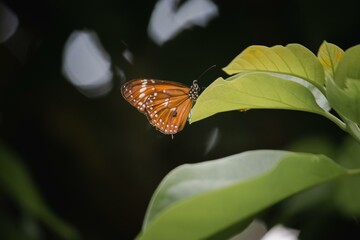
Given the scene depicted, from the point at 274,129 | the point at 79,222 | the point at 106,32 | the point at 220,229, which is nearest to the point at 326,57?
the point at 220,229

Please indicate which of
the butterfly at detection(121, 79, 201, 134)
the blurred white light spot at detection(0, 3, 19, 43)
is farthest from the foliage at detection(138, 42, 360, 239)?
the blurred white light spot at detection(0, 3, 19, 43)

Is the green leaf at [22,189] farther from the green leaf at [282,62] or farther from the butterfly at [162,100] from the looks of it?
the green leaf at [282,62]

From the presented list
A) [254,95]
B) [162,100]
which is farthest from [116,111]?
[254,95]

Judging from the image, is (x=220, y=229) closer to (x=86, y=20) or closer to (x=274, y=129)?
(x=274, y=129)

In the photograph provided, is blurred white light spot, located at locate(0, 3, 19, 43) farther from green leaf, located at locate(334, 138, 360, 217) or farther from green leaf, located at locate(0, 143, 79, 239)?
green leaf, located at locate(334, 138, 360, 217)

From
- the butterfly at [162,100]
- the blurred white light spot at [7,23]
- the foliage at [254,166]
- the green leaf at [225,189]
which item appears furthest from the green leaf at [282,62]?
the blurred white light spot at [7,23]

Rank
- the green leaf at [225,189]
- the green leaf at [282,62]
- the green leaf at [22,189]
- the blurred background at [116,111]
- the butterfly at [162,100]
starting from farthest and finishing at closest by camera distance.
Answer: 1. the blurred background at [116,111]
2. the green leaf at [22,189]
3. the butterfly at [162,100]
4. the green leaf at [282,62]
5. the green leaf at [225,189]
